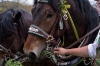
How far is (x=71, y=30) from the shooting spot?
3.53m

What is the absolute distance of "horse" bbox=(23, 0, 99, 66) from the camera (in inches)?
126

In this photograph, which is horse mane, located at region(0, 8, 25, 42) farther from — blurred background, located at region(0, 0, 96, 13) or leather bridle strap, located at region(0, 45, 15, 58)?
blurred background, located at region(0, 0, 96, 13)

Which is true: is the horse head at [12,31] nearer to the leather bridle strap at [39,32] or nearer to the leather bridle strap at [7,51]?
the leather bridle strap at [7,51]

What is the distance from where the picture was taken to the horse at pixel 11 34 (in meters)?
4.52

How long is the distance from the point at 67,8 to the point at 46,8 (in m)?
0.36

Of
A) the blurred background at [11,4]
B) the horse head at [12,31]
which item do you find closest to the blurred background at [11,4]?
the blurred background at [11,4]

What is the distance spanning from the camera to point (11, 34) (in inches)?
179

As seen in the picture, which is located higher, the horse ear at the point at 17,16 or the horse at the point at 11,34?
the horse ear at the point at 17,16

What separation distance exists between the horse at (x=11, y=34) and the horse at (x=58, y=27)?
116cm

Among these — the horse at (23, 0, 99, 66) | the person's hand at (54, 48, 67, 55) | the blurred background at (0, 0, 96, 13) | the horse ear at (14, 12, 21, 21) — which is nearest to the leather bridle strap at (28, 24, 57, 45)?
the horse at (23, 0, 99, 66)

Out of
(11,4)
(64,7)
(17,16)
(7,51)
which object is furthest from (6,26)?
(11,4)

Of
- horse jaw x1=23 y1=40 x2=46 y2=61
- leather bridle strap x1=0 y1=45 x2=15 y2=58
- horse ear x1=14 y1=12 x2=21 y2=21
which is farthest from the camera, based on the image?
horse ear x1=14 y1=12 x2=21 y2=21

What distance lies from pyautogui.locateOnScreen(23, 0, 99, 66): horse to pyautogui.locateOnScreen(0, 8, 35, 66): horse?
1156 millimetres

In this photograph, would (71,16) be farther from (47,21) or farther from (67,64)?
(67,64)
